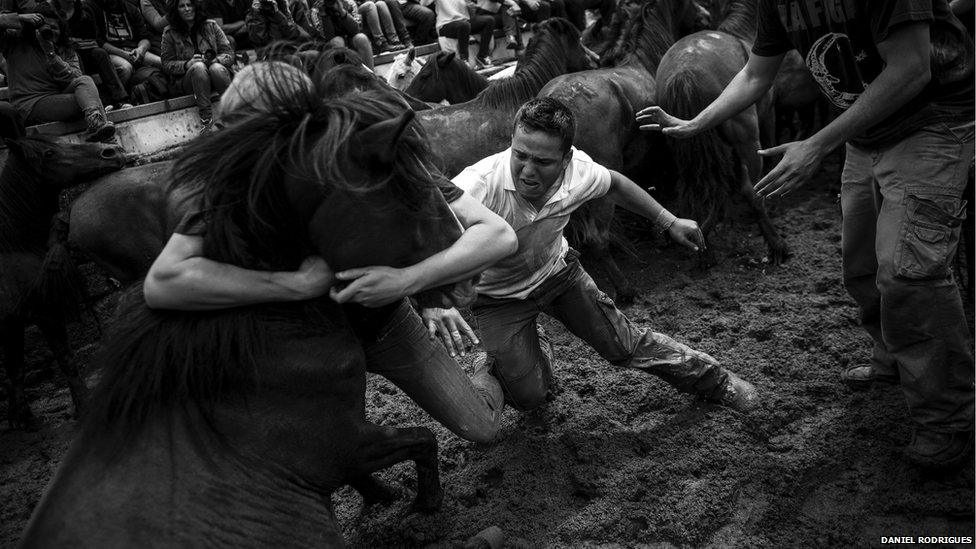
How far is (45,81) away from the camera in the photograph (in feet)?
22.2

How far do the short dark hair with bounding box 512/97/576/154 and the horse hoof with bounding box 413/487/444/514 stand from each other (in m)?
1.58

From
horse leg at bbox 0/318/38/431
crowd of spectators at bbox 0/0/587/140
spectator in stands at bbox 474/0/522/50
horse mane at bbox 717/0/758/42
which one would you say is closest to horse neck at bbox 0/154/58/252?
horse leg at bbox 0/318/38/431

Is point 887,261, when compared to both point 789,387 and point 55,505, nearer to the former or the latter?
point 789,387

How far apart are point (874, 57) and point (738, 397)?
1.59 meters

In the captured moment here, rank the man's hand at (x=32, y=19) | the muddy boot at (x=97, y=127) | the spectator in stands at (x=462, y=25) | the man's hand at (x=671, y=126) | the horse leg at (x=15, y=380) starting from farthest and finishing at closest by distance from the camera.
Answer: the spectator in stands at (x=462, y=25)
the muddy boot at (x=97, y=127)
the man's hand at (x=32, y=19)
the horse leg at (x=15, y=380)
the man's hand at (x=671, y=126)

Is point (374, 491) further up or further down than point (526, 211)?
further down

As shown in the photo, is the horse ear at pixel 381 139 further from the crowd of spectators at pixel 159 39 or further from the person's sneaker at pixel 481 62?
the person's sneaker at pixel 481 62

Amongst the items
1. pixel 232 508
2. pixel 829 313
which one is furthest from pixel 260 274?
pixel 829 313

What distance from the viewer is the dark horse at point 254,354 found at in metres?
1.74

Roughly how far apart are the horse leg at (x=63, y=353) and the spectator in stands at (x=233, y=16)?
16.8 feet

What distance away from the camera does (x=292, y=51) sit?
2.47 metres

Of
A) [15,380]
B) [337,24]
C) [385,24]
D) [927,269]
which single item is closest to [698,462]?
[927,269]

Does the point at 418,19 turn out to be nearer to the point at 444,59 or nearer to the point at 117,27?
the point at 444,59

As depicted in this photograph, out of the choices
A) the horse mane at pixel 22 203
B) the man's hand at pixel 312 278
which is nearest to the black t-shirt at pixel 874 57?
the man's hand at pixel 312 278
